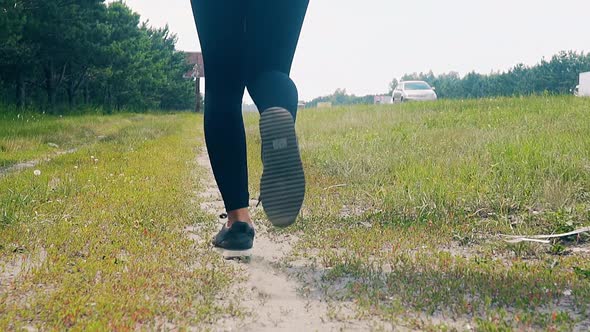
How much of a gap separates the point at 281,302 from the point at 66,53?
21487 millimetres

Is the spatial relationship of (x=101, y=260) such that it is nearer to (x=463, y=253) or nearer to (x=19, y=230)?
(x=19, y=230)

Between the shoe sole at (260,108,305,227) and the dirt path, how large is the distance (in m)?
0.23

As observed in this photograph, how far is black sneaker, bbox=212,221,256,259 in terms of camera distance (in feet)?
7.93

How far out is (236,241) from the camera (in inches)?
95.4

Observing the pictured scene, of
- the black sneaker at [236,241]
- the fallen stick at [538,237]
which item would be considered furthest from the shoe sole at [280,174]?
the fallen stick at [538,237]

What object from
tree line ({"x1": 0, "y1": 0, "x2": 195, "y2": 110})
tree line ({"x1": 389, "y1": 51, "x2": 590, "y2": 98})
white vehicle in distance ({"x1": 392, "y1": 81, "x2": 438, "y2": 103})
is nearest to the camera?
tree line ({"x1": 0, "y1": 0, "x2": 195, "y2": 110})

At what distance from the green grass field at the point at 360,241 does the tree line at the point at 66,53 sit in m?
13.7

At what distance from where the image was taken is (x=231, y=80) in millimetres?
2412

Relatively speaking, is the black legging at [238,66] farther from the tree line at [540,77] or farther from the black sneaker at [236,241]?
the tree line at [540,77]

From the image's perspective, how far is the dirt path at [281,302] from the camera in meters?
1.63

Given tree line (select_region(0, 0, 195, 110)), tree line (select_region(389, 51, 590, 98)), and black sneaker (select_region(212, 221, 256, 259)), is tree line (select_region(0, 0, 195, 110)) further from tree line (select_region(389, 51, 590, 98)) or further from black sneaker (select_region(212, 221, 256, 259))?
tree line (select_region(389, 51, 590, 98))

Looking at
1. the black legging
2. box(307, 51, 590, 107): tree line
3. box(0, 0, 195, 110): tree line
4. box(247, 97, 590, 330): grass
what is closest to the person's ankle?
the black legging

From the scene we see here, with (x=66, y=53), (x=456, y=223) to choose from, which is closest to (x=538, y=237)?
(x=456, y=223)

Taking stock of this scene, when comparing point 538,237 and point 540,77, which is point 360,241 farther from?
point 540,77
